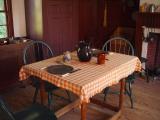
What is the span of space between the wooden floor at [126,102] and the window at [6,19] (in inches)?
35.9

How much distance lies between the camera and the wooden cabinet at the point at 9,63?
3.13 metres

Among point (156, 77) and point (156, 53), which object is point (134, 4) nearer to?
point (156, 53)

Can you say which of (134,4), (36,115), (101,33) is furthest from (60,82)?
(134,4)

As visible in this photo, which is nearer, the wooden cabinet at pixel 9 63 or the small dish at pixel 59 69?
the small dish at pixel 59 69

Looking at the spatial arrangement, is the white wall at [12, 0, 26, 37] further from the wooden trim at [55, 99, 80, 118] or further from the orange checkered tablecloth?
the wooden trim at [55, 99, 80, 118]

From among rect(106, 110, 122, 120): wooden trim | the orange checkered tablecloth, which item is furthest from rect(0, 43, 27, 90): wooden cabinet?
rect(106, 110, 122, 120): wooden trim

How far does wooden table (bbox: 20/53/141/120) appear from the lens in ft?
6.04

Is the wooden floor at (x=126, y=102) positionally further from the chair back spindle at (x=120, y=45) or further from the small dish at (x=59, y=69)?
the small dish at (x=59, y=69)

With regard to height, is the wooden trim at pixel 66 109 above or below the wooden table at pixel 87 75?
below

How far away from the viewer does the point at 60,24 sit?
3811 millimetres

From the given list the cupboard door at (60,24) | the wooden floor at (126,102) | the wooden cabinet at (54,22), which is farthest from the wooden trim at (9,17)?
the wooden floor at (126,102)

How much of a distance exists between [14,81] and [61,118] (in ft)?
3.79

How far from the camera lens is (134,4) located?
18.9 feet

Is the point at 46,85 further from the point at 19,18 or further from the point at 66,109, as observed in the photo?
the point at 19,18
